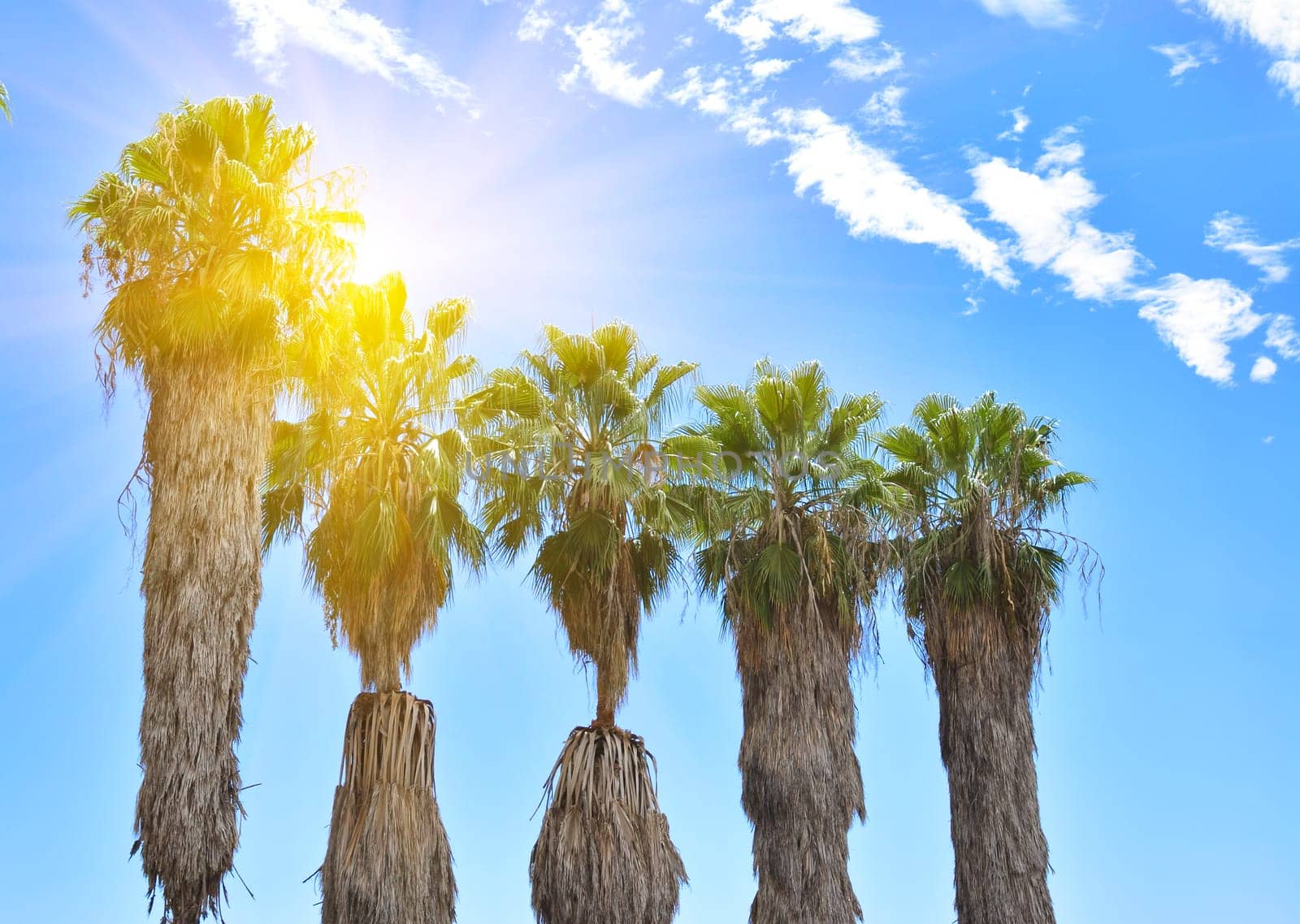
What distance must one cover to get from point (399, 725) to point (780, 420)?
841cm

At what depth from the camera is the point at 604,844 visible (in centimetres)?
1889

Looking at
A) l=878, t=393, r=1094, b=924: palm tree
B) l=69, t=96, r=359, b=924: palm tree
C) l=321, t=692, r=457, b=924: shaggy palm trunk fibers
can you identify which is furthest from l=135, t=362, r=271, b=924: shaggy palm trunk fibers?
l=878, t=393, r=1094, b=924: palm tree

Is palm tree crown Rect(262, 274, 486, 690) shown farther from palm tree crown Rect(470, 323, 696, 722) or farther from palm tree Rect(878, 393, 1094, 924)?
palm tree Rect(878, 393, 1094, 924)

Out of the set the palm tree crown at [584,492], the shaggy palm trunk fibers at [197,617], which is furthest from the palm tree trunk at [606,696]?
the shaggy palm trunk fibers at [197,617]

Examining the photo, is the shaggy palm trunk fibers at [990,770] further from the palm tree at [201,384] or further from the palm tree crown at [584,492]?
the palm tree at [201,384]

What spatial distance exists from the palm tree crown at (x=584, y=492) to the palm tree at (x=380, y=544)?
0.96 m

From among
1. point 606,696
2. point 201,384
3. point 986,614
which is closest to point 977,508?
point 986,614

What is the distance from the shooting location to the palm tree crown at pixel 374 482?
19.2 meters

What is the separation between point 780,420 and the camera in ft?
74.8

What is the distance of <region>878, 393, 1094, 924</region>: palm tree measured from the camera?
21.9 m

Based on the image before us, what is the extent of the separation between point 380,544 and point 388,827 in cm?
399

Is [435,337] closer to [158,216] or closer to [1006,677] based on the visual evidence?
[158,216]

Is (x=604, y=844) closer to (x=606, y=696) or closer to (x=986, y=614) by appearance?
(x=606, y=696)

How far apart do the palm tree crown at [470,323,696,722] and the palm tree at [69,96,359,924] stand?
388cm
